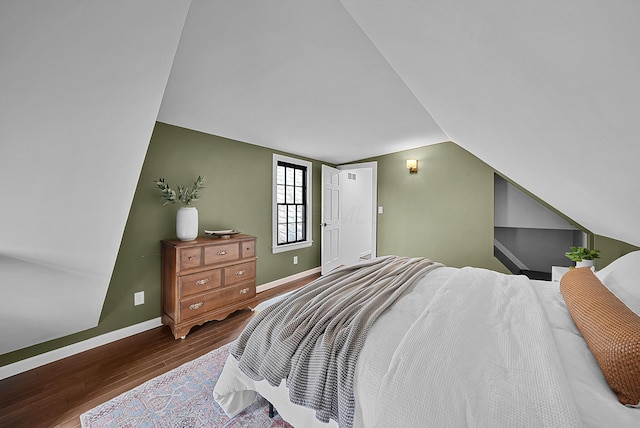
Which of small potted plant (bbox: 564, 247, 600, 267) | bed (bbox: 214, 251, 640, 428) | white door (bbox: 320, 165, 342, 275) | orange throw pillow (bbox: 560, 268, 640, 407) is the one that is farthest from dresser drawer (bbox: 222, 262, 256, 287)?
small potted plant (bbox: 564, 247, 600, 267)

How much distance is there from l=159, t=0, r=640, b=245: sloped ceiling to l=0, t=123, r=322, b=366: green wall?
1.06 feet

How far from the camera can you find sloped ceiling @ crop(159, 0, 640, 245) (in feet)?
2.21

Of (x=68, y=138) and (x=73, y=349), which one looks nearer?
(x=68, y=138)

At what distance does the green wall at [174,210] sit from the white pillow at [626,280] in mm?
3483

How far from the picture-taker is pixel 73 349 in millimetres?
2283

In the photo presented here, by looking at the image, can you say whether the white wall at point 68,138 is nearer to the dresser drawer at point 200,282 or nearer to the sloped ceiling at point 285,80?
the sloped ceiling at point 285,80

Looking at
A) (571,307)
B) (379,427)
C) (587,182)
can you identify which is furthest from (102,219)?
(587,182)

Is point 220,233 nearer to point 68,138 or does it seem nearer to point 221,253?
point 221,253

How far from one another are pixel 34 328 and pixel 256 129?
267cm

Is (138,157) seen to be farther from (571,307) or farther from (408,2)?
(571,307)

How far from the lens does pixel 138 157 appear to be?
176 centimetres

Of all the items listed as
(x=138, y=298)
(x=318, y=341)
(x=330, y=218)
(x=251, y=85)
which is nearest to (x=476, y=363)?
(x=318, y=341)

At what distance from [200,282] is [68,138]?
1.72 meters

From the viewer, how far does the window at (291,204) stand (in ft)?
13.2
